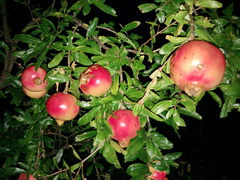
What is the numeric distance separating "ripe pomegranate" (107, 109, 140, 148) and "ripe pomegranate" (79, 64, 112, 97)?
0.15 m

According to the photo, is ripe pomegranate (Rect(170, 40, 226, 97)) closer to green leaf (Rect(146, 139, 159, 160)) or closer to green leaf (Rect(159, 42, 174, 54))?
green leaf (Rect(159, 42, 174, 54))

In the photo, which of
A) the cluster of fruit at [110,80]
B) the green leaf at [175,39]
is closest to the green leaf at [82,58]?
the cluster of fruit at [110,80]

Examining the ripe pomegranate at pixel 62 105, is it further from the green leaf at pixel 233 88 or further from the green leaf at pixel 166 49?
→ the green leaf at pixel 233 88

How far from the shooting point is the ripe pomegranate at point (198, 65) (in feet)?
2.66

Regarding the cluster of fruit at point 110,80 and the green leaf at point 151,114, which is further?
the green leaf at point 151,114

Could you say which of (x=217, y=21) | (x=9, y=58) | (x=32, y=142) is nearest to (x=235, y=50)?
(x=217, y=21)

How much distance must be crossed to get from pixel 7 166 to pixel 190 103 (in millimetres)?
1413

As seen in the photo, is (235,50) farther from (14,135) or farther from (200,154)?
(200,154)

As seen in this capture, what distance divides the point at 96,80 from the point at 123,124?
0.91 ft

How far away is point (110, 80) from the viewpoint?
1091mm

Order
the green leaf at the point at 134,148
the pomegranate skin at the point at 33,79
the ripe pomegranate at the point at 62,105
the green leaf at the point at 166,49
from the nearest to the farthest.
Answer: the green leaf at the point at 166,49, the green leaf at the point at 134,148, the ripe pomegranate at the point at 62,105, the pomegranate skin at the point at 33,79

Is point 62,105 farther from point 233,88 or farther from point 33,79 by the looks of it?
point 233,88

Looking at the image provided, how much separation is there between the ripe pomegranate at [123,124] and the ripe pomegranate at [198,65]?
377 millimetres

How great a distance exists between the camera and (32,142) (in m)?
1.63
